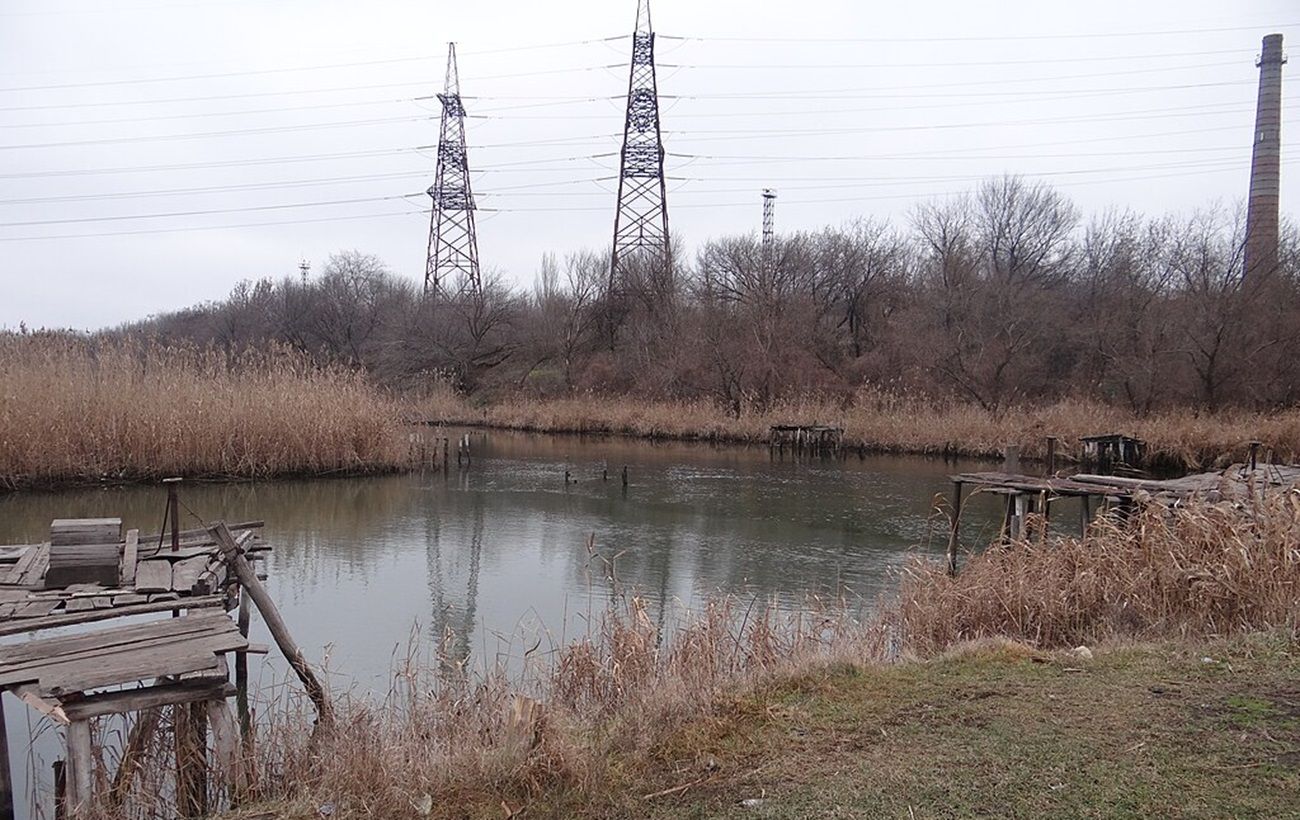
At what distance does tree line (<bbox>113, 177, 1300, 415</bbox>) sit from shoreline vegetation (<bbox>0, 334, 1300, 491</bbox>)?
8.60 feet

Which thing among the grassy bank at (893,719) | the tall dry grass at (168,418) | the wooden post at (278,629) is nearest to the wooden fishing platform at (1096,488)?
the grassy bank at (893,719)

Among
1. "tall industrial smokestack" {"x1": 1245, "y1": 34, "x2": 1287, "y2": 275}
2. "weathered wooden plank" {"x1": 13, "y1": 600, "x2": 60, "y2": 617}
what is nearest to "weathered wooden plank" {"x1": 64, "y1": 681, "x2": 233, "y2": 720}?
"weathered wooden plank" {"x1": 13, "y1": 600, "x2": 60, "y2": 617}

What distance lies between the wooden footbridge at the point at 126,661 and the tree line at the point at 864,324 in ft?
58.2

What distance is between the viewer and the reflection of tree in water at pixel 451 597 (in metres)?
6.40

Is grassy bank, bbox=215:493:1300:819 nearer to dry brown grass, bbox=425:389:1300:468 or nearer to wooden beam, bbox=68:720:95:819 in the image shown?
wooden beam, bbox=68:720:95:819

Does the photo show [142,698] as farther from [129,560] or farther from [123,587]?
[129,560]

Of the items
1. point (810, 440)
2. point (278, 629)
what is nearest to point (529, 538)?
point (278, 629)

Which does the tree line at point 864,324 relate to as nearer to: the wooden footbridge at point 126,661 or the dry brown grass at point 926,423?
the dry brown grass at point 926,423

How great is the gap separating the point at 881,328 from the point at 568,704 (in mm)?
33534

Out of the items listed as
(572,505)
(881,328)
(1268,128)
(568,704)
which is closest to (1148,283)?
(1268,128)

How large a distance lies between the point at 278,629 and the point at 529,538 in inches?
281

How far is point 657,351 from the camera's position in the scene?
35500 mm

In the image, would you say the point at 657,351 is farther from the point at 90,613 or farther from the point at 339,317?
the point at 90,613

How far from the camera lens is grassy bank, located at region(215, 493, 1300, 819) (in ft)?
10.7
